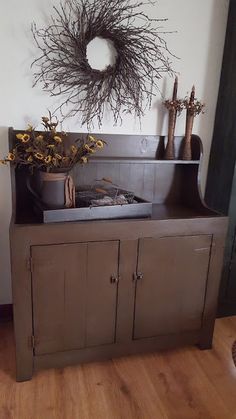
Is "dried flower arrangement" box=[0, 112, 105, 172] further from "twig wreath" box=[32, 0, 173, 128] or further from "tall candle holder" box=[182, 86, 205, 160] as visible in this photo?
"tall candle holder" box=[182, 86, 205, 160]

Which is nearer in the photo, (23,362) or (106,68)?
(23,362)

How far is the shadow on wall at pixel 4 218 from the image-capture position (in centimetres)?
175

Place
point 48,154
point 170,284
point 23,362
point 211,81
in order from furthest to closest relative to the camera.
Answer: point 211,81
point 170,284
point 23,362
point 48,154

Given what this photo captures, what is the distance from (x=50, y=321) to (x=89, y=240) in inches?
17.7

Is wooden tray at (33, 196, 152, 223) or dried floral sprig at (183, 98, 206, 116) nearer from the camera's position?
wooden tray at (33, 196, 152, 223)

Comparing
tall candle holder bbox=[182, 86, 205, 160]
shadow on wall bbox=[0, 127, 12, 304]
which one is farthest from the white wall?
tall candle holder bbox=[182, 86, 205, 160]

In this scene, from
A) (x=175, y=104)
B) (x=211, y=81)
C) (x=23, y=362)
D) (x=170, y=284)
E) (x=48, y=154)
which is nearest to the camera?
(x=48, y=154)

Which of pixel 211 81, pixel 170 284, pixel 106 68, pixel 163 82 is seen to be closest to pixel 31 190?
pixel 106 68

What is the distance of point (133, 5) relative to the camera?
1.70 metres

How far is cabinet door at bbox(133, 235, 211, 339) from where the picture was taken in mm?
1623

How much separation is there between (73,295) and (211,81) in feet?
4.91

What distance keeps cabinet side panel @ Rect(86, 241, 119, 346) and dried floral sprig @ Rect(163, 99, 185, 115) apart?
861 mm

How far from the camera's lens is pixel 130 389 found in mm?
1580

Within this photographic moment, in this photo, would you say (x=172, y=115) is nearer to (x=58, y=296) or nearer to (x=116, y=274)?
(x=116, y=274)
